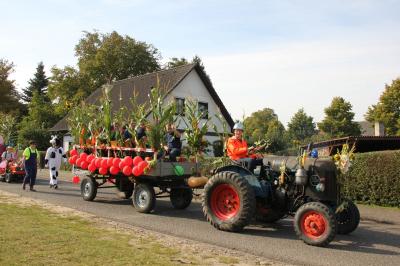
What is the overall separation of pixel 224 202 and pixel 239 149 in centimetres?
111

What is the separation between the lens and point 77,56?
4988cm

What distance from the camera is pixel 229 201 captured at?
8.46 metres

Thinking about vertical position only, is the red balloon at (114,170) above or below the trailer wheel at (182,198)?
above

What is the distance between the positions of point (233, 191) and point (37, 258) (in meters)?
3.92

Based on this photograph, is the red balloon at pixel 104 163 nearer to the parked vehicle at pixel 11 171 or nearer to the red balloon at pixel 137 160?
the red balloon at pixel 137 160

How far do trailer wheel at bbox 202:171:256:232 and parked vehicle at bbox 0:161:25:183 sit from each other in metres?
12.6

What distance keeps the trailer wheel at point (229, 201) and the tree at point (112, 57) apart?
4001 centimetres

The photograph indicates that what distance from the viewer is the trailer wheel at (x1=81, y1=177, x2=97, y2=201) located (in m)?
12.3

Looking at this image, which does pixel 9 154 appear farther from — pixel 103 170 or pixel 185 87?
pixel 185 87

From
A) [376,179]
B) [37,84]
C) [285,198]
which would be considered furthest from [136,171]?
[37,84]

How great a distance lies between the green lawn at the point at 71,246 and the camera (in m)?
5.68

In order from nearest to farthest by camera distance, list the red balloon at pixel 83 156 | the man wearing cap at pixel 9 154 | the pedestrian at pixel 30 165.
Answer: the red balloon at pixel 83 156 → the pedestrian at pixel 30 165 → the man wearing cap at pixel 9 154

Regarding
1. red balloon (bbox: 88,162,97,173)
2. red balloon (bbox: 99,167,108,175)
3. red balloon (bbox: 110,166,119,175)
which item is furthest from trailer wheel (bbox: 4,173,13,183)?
red balloon (bbox: 110,166,119,175)

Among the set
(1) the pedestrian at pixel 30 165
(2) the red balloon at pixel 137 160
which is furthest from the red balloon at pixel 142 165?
(1) the pedestrian at pixel 30 165
